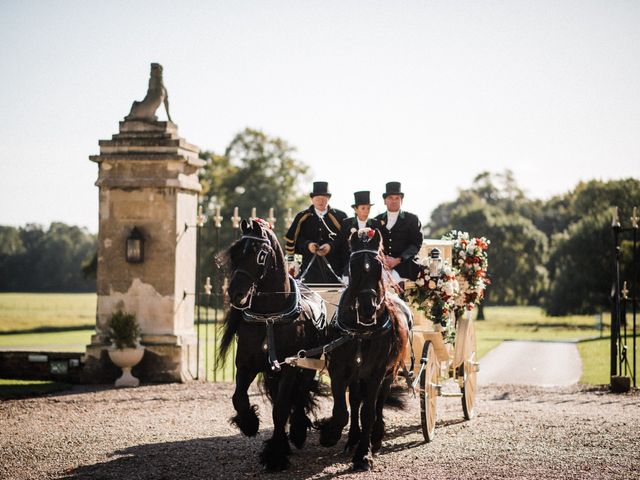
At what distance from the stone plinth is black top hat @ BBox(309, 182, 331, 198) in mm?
4835

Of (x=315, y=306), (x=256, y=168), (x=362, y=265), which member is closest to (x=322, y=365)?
(x=315, y=306)

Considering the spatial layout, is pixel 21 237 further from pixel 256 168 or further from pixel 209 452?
pixel 209 452

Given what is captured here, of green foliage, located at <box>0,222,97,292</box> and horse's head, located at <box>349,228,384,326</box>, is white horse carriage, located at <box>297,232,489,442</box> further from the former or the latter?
green foliage, located at <box>0,222,97,292</box>

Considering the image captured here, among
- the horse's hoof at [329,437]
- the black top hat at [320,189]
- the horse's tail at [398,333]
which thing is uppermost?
the black top hat at [320,189]

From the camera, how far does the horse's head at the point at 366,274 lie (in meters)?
7.29

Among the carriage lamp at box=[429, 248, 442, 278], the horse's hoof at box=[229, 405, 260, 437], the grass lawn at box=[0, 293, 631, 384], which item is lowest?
the grass lawn at box=[0, 293, 631, 384]

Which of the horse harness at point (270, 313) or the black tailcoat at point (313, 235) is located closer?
the horse harness at point (270, 313)

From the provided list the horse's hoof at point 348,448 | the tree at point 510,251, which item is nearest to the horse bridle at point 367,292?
the horse's hoof at point 348,448

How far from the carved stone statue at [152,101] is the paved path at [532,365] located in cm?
765

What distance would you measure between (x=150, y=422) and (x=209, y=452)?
2.17 meters

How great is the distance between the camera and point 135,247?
13805mm

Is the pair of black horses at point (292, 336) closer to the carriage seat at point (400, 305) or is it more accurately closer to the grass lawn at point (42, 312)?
the carriage seat at point (400, 305)

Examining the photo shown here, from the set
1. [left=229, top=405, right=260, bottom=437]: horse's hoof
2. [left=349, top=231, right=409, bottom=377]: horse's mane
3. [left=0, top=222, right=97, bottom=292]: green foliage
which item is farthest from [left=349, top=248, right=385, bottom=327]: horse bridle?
[left=0, top=222, right=97, bottom=292]: green foliage

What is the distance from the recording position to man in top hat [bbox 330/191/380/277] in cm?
907
